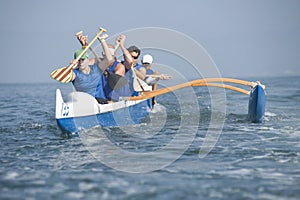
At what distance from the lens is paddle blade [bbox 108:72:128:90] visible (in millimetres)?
10008

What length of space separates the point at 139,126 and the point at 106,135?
178cm

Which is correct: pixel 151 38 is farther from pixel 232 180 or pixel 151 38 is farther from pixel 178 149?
pixel 232 180

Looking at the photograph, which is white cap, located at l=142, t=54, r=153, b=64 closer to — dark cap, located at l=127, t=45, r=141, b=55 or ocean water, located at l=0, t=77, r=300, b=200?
dark cap, located at l=127, t=45, r=141, b=55

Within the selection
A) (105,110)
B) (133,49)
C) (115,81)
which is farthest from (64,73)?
(133,49)

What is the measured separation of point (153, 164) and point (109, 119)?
3.28 m

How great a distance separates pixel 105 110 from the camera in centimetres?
905

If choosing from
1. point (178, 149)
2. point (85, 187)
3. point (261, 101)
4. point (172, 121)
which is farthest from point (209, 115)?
point (85, 187)

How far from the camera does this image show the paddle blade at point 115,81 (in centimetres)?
1001

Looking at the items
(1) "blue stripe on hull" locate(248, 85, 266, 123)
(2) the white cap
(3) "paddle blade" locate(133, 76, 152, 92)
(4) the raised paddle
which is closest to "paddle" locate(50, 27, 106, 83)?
(4) the raised paddle

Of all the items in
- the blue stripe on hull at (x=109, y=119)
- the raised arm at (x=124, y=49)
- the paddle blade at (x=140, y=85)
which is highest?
the raised arm at (x=124, y=49)

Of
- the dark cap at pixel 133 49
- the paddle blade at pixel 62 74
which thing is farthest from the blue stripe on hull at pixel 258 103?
the paddle blade at pixel 62 74

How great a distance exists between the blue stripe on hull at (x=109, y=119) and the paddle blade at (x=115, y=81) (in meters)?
0.64

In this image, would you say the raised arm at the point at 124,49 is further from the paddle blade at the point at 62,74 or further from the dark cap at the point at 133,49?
the paddle blade at the point at 62,74

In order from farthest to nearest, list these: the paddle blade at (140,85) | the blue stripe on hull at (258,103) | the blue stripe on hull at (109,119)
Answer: the paddle blade at (140,85) < the blue stripe on hull at (258,103) < the blue stripe on hull at (109,119)
